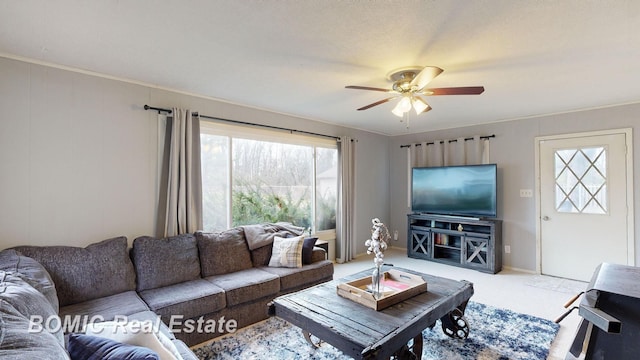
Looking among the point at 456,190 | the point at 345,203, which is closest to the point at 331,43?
the point at 345,203

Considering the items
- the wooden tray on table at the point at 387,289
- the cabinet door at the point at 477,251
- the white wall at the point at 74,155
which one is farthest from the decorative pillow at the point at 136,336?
the cabinet door at the point at 477,251

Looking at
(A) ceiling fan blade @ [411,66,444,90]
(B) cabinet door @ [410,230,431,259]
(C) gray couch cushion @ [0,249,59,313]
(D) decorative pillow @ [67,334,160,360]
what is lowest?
(B) cabinet door @ [410,230,431,259]

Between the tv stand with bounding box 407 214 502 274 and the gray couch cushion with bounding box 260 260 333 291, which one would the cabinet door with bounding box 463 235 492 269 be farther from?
the gray couch cushion with bounding box 260 260 333 291

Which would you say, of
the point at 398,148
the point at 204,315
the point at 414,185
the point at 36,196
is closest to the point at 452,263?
the point at 414,185

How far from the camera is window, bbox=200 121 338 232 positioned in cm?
361

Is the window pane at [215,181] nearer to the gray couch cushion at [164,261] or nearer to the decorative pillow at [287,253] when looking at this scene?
the gray couch cushion at [164,261]

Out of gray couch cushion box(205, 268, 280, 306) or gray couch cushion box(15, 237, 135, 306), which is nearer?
gray couch cushion box(15, 237, 135, 306)

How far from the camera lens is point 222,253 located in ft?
10.3

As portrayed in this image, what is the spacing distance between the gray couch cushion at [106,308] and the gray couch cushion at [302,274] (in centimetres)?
125

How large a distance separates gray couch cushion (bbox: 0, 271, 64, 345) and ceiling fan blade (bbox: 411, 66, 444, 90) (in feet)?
8.11

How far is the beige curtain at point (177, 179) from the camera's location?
3137 mm

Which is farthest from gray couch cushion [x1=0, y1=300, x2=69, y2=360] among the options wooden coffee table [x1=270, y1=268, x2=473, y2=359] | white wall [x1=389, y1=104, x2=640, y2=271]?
white wall [x1=389, y1=104, x2=640, y2=271]

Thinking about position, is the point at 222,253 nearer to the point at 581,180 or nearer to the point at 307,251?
the point at 307,251

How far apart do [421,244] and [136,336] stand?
463 cm
